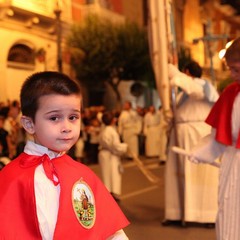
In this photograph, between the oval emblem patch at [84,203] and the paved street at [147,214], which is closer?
the oval emblem patch at [84,203]

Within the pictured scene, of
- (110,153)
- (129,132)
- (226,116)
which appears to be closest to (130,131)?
(129,132)

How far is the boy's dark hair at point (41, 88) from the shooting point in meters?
2.12

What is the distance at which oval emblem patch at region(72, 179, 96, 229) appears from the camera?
7.09ft

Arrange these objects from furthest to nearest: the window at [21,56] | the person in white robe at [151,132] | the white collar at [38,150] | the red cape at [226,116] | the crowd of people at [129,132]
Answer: the person in white robe at [151,132]
the window at [21,56]
the crowd of people at [129,132]
the red cape at [226,116]
the white collar at [38,150]

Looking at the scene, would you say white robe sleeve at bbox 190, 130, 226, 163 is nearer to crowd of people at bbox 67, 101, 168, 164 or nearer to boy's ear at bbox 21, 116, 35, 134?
boy's ear at bbox 21, 116, 35, 134

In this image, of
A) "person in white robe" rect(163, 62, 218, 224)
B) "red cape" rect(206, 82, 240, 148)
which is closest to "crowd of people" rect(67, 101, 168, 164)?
"person in white robe" rect(163, 62, 218, 224)

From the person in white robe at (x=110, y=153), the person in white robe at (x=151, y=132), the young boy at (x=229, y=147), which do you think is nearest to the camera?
the young boy at (x=229, y=147)

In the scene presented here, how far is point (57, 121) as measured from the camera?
2.12 m

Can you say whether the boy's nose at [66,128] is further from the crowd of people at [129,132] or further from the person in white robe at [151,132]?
the person in white robe at [151,132]

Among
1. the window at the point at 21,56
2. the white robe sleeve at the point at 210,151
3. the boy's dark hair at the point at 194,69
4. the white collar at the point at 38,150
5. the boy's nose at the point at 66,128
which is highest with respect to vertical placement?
the window at the point at 21,56

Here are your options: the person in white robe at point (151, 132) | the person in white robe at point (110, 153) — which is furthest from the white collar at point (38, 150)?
the person in white robe at point (151, 132)

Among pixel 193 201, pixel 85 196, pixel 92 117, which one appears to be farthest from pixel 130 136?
pixel 85 196

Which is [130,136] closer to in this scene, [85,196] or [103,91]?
[103,91]

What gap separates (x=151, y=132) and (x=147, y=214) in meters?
8.91
